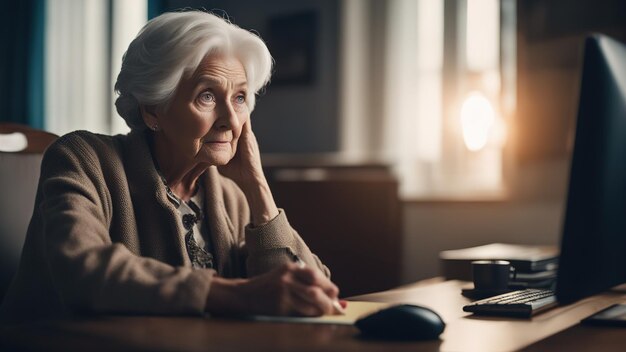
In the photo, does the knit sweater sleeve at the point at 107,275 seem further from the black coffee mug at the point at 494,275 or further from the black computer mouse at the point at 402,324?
the black coffee mug at the point at 494,275

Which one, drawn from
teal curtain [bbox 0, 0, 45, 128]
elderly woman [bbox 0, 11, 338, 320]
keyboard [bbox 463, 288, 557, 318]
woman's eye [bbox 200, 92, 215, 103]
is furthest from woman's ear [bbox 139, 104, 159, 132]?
teal curtain [bbox 0, 0, 45, 128]

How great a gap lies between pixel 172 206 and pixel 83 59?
4.42 meters

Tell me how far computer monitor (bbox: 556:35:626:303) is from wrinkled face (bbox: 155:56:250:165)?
27.9 inches

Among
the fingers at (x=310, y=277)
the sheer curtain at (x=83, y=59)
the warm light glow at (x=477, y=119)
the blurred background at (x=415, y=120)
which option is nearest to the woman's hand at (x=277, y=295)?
the fingers at (x=310, y=277)

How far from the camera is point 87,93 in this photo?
551 centimetres

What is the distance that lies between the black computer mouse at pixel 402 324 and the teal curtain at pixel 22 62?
492cm

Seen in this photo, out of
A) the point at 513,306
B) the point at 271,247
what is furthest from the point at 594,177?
the point at 271,247

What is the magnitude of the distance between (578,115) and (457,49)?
3064 millimetres

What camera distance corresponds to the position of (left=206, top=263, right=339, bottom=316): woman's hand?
1.06 meters

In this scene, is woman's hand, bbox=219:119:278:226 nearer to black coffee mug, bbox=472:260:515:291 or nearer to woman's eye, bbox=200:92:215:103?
woman's eye, bbox=200:92:215:103

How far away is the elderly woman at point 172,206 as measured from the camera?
106 cm

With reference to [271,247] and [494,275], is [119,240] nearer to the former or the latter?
[271,247]

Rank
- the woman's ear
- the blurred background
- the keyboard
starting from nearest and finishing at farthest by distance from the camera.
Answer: the keyboard, the woman's ear, the blurred background

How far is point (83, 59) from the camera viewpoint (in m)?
5.54
